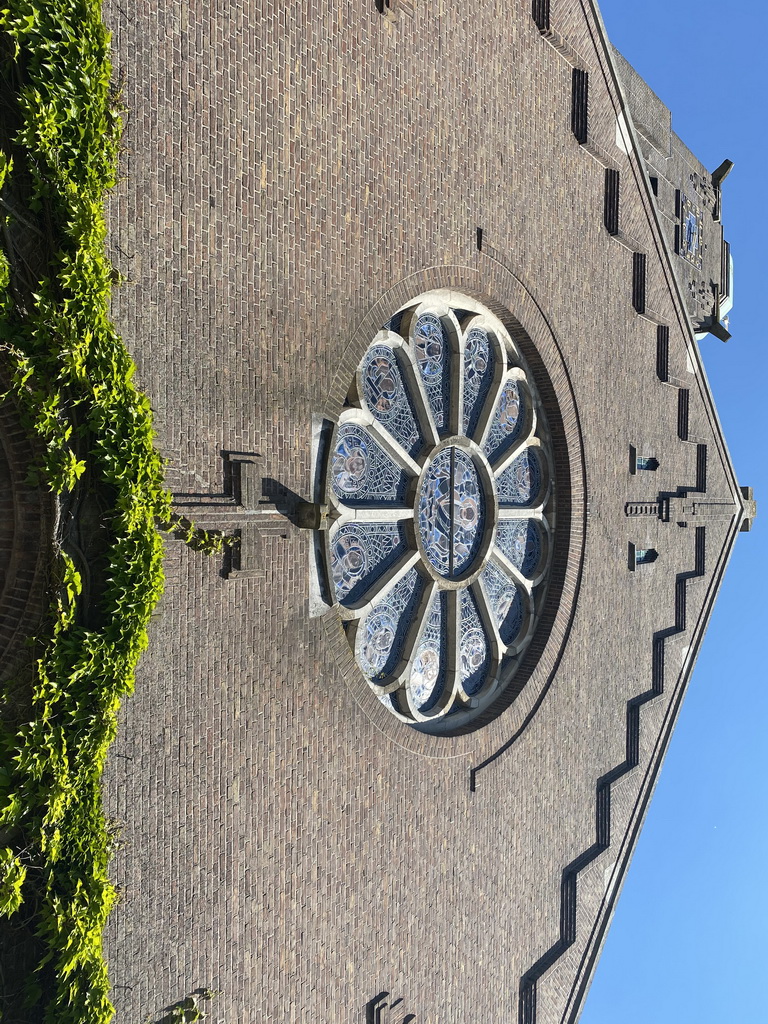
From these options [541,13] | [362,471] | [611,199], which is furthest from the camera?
[611,199]

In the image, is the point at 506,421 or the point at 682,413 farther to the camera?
the point at 682,413

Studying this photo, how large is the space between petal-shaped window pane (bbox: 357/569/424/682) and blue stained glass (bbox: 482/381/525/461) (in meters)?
2.38

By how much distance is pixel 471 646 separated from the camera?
35.9ft

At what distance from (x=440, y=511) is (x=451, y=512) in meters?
0.18

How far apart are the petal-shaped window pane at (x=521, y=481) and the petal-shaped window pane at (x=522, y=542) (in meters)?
0.32

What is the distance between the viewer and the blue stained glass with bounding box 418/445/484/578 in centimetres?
1007

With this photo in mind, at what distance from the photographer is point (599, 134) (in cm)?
1186

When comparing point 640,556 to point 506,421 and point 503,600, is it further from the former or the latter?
point 506,421

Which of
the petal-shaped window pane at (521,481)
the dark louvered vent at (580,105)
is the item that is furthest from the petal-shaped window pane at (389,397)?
the dark louvered vent at (580,105)

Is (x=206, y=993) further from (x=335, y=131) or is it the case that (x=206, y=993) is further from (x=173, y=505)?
(x=335, y=131)

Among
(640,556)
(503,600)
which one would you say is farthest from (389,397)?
(640,556)

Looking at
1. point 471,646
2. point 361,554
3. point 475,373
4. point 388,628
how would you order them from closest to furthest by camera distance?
point 361,554 < point 388,628 < point 475,373 < point 471,646

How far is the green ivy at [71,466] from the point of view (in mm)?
5289

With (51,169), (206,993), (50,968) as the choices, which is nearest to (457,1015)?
(206,993)
